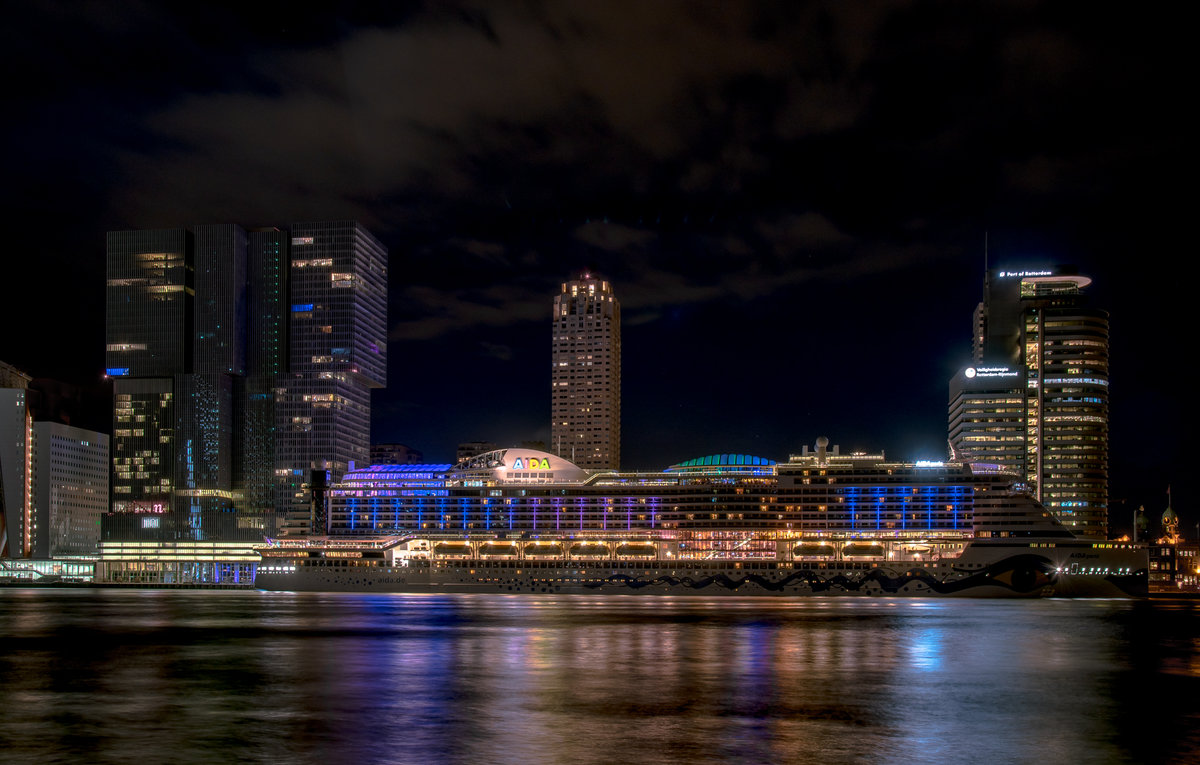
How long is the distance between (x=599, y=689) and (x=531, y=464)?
345 ft

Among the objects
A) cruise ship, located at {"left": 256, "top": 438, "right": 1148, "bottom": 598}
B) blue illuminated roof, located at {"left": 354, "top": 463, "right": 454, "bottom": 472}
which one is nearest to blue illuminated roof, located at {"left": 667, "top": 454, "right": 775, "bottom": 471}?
cruise ship, located at {"left": 256, "top": 438, "right": 1148, "bottom": 598}

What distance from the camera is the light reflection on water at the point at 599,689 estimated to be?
3675cm

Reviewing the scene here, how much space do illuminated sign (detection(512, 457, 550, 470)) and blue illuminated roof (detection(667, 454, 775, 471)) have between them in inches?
665

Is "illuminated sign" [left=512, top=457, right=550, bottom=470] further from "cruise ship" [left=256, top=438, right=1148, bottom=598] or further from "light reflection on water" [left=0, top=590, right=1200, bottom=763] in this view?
"light reflection on water" [left=0, top=590, right=1200, bottom=763]

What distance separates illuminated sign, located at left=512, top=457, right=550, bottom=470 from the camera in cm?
15238

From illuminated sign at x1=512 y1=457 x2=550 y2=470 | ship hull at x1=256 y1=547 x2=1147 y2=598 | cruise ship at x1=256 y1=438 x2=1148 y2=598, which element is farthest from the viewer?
illuminated sign at x1=512 y1=457 x2=550 y2=470

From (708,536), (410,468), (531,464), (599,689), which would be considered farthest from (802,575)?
(599,689)

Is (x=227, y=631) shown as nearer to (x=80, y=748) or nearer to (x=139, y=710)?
(x=139, y=710)

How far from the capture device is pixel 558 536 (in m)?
142

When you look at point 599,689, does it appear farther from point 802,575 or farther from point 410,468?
point 410,468

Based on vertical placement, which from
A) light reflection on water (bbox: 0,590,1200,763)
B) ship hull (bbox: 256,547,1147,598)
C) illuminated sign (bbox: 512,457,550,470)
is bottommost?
ship hull (bbox: 256,547,1147,598)

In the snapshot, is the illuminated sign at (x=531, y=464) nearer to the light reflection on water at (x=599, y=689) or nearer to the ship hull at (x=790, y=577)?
the ship hull at (x=790, y=577)

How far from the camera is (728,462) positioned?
147375 millimetres

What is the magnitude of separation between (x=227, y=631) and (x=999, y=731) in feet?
191
